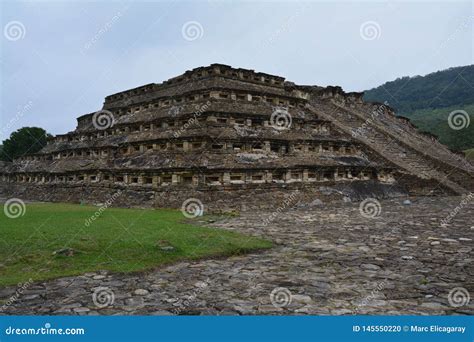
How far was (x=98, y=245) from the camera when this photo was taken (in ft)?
24.6

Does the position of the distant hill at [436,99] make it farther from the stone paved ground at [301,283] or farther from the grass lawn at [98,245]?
the grass lawn at [98,245]

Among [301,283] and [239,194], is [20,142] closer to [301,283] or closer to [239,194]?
[239,194]

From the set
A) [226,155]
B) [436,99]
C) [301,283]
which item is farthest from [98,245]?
[436,99]

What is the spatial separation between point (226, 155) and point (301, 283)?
11535 millimetres

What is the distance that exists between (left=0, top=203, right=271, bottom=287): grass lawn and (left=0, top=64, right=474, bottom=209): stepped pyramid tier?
19.3ft

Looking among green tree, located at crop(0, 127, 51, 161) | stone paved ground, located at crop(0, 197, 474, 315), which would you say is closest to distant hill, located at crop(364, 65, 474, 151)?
stone paved ground, located at crop(0, 197, 474, 315)

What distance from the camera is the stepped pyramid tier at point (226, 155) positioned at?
53.1 feet

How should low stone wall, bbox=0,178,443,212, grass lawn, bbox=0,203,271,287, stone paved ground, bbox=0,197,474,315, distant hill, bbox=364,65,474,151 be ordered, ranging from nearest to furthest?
stone paved ground, bbox=0,197,474,315 < grass lawn, bbox=0,203,271,287 < low stone wall, bbox=0,178,443,212 < distant hill, bbox=364,65,474,151

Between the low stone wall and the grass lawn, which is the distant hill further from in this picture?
the grass lawn

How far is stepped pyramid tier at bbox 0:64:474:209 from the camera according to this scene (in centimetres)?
1619

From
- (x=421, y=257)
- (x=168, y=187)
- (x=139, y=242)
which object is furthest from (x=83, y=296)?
(x=168, y=187)

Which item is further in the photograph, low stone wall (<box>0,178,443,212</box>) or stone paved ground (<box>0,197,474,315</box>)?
low stone wall (<box>0,178,443,212</box>)

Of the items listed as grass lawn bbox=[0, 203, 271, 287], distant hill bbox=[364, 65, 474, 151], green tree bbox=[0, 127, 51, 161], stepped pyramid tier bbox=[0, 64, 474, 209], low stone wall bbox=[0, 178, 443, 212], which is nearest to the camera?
grass lawn bbox=[0, 203, 271, 287]

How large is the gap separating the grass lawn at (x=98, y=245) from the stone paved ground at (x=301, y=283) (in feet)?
1.42
